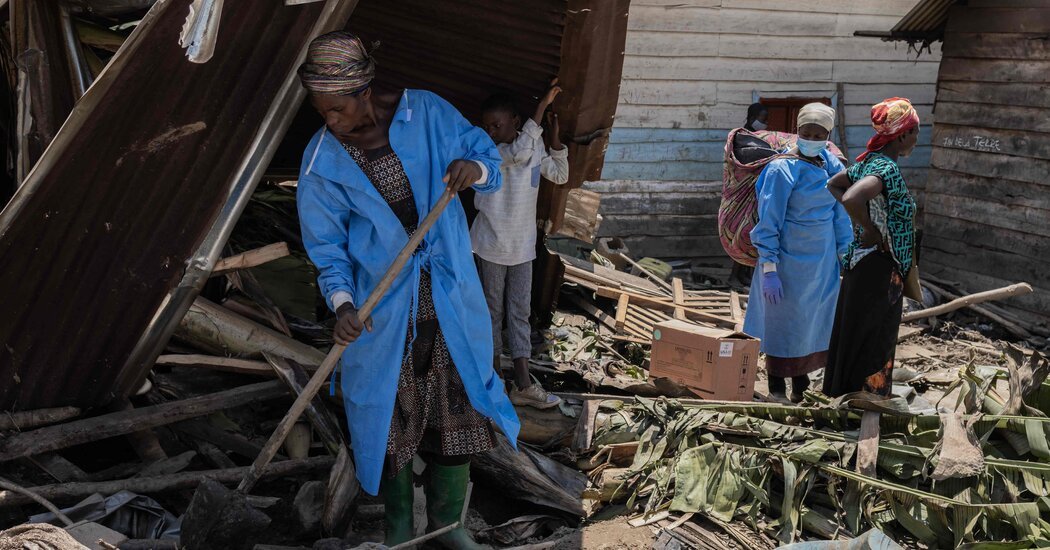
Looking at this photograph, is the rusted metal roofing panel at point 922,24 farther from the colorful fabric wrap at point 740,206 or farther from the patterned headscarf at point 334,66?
the patterned headscarf at point 334,66

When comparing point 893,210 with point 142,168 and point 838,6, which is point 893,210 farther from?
point 838,6

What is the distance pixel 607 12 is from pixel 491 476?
221 centimetres

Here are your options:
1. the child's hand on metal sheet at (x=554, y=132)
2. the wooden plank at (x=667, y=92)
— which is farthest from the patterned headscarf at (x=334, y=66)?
the wooden plank at (x=667, y=92)

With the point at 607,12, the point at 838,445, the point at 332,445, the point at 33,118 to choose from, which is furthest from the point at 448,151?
the point at 838,445

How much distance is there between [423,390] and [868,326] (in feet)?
8.86

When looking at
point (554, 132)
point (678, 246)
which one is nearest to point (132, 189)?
point (554, 132)

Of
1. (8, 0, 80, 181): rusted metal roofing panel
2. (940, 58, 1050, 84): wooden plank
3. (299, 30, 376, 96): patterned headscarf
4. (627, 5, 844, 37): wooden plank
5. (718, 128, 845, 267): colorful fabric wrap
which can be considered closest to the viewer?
(299, 30, 376, 96): patterned headscarf

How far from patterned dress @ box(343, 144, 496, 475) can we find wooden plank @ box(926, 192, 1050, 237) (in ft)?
26.4

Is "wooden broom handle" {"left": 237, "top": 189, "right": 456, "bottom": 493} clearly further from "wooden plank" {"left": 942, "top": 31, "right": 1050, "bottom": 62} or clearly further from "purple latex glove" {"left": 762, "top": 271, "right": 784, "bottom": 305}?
"wooden plank" {"left": 942, "top": 31, "right": 1050, "bottom": 62}

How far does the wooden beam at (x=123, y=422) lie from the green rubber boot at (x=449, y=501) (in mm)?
1116

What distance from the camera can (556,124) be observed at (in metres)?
5.14

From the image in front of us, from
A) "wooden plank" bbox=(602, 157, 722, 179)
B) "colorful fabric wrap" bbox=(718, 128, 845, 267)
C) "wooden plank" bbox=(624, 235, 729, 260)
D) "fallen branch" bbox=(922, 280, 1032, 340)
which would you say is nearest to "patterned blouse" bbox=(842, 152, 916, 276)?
"colorful fabric wrap" bbox=(718, 128, 845, 267)

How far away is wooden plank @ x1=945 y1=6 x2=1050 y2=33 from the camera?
9.27 meters

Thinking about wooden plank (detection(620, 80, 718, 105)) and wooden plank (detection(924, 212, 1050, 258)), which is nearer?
wooden plank (detection(924, 212, 1050, 258))
